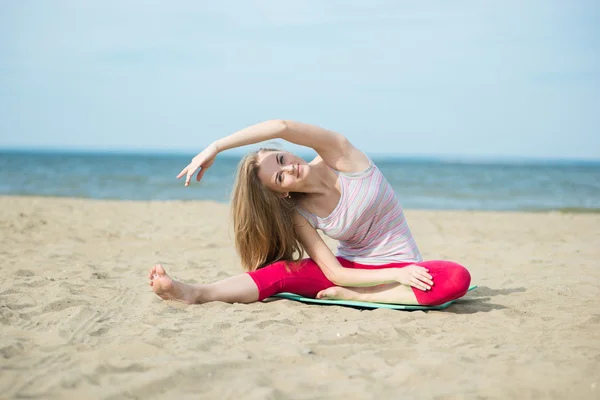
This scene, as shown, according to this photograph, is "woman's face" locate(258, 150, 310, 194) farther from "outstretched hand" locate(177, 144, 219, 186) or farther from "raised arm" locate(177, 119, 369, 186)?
"outstretched hand" locate(177, 144, 219, 186)

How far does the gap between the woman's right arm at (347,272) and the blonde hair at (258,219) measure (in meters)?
0.09

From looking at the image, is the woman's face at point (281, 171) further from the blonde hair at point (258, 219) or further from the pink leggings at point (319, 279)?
the pink leggings at point (319, 279)

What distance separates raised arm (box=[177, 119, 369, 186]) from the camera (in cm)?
346

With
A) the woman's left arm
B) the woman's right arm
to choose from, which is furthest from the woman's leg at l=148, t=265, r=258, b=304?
the woman's left arm

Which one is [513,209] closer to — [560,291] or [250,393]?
[560,291]

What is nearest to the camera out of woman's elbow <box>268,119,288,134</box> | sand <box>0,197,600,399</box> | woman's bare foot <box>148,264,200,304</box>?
sand <box>0,197,600,399</box>

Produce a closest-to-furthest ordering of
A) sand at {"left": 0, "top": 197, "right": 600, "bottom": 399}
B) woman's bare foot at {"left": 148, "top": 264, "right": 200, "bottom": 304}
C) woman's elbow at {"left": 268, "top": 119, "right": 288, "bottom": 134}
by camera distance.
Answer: sand at {"left": 0, "top": 197, "right": 600, "bottom": 399} → woman's elbow at {"left": 268, "top": 119, "right": 288, "bottom": 134} → woman's bare foot at {"left": 148, "top": 264, "right": 200, "bottom": 304}

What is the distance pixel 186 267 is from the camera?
554 cm

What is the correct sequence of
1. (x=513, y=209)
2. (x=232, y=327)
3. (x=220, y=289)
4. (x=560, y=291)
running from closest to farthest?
1. (x=232, y=327)
2. (x=220, y=289)
3. (x=560, y=291)
4. (x=513, y=209)

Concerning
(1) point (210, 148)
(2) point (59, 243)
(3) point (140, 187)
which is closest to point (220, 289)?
(1) point (210, 148)

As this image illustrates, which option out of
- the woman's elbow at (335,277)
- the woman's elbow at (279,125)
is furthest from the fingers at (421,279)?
the woman's elbow at (279,125)

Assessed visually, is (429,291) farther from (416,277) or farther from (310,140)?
(310,140)

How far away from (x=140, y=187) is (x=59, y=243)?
14.6 meters

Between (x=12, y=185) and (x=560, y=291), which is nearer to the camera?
(x=560, y=291)
